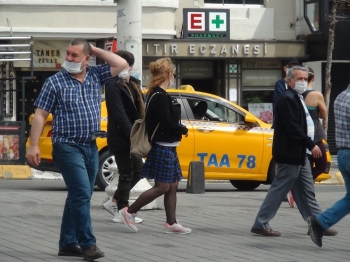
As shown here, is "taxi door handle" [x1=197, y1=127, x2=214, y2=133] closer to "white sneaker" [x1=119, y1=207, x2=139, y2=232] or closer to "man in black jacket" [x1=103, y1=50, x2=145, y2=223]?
"man in black jacket" [x1=103, y1=50, x2=145, y2=223]

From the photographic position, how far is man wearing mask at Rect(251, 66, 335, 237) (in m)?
8.59

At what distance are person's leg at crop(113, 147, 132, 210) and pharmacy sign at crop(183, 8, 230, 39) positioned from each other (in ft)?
44.6

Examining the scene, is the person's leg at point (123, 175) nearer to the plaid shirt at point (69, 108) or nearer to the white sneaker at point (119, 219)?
the white sneaker at point (119, 219)

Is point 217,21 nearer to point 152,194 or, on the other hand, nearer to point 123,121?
point 123,121

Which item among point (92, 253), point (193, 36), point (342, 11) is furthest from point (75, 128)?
point (342, 11)

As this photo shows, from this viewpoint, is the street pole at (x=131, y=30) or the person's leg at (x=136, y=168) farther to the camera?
the street pole at (x=131, y=30)

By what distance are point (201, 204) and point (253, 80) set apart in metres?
12.8

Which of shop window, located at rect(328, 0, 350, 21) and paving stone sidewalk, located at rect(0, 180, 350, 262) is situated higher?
shop window, located at rect(328, 0, 350, 21)

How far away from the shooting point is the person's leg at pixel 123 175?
9.47 meters

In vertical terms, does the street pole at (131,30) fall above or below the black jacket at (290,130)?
above

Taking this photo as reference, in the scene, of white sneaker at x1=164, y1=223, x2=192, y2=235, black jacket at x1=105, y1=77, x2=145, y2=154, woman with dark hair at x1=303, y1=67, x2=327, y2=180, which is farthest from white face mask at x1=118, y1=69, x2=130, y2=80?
woman with dark hair at x1=303, y1=67, x2=327, y2=180

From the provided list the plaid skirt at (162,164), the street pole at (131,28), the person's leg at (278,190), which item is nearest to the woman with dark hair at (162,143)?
the plaid skirt at (162,164)

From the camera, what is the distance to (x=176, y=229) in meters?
8.90

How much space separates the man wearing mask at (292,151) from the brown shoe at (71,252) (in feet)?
6.90
